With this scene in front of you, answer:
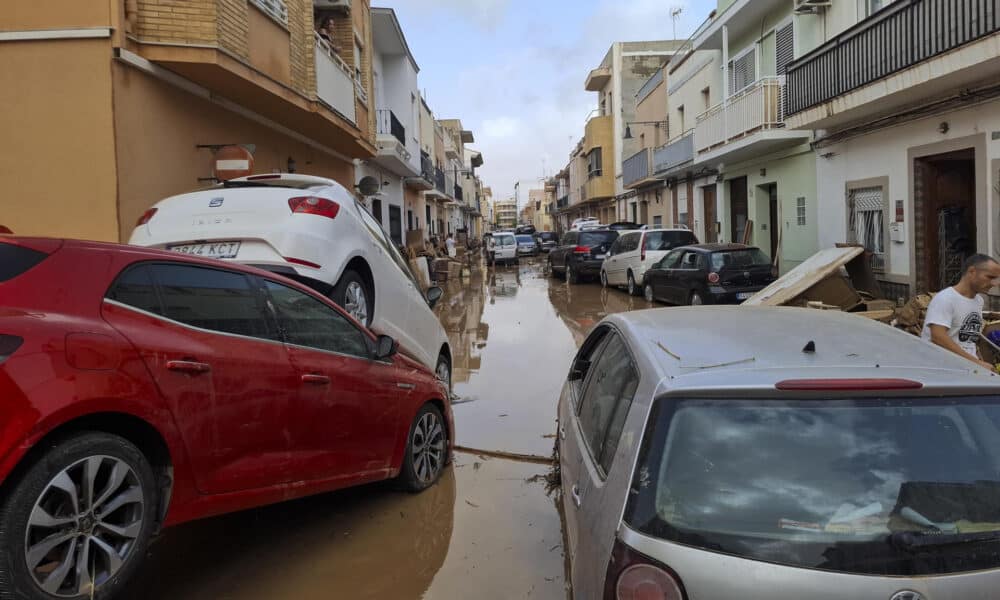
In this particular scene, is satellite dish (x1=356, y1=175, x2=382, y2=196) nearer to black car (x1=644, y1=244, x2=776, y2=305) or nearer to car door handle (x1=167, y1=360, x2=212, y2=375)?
black car (x1=644, y1=244, x2=776, y2=305)

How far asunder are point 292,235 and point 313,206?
0.40m

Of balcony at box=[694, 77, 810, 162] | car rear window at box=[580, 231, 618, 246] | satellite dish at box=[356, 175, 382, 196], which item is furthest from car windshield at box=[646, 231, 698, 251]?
satellite dish at box=[356, 175, 382, 196]

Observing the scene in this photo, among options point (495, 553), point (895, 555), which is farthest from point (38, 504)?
point (895, 555)

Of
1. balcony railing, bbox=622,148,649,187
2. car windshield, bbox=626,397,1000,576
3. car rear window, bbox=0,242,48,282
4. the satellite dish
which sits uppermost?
balcony railing, bbox=622,148,649,187

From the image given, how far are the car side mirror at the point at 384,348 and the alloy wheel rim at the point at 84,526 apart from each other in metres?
1.80

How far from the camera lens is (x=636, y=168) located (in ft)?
102

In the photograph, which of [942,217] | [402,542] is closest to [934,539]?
[402,542]

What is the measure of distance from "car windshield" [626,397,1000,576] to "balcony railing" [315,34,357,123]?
10.7 m

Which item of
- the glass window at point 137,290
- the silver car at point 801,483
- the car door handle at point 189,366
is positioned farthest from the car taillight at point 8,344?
the silver car at point 801,483

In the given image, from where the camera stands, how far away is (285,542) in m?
4.06

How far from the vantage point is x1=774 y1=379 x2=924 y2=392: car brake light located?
2.17 metres

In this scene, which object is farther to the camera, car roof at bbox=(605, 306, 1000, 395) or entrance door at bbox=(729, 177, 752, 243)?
entrance door at bbox=(729, 177, 752, 243)

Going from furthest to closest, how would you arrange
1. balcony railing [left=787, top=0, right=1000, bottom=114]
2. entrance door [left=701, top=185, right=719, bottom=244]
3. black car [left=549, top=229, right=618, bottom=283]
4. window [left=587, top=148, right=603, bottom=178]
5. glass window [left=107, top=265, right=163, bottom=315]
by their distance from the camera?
window [left=587, top=148, right=603, bottom=178] → entrance door [left=701, top=185, right=719, bottom=244] → black car [left=549, top=229, right=618, bottom=283] → balcony railing [left=787, top=0, right=1000, bottom=114] → glass window [left=107, top=265, right=163, bottom=315]

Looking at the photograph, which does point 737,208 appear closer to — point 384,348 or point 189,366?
point 384,348
